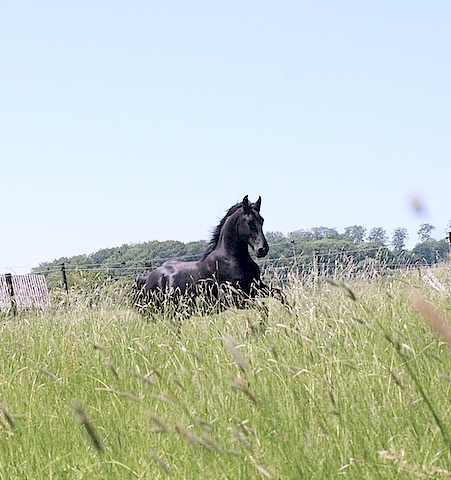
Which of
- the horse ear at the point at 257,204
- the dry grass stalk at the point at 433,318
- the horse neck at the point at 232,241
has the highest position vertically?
the horse ear at the point at 257,204

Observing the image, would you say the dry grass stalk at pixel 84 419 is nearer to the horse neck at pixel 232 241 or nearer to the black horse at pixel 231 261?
the black horse at pixel 231 261

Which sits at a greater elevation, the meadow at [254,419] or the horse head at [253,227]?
the horse head at [253,227]

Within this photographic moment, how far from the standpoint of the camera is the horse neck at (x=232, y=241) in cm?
969

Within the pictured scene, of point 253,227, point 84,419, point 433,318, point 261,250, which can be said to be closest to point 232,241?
point 253,227

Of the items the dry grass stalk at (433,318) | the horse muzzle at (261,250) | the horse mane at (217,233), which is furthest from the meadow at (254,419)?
the horse mane at (217,233)

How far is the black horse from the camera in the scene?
9453 mm

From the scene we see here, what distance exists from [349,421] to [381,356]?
44.8 inches

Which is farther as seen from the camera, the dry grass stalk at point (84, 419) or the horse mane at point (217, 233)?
the horse mane at point (217, 233)

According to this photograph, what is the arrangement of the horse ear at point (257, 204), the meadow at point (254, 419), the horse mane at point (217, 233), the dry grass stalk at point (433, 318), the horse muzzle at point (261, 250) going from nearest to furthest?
the dry grass stalk at point (433, 318)
the meadow at point (254, 419)
the horse muzzle at point (261, 250)
the horse ear at point (257, 204)
the horse mane at point (217, 233)

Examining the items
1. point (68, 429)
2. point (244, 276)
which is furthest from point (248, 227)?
point (68, 429)

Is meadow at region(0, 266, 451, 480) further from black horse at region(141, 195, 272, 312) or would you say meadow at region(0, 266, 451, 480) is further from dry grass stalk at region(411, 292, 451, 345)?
black horse at region(141, 195, 272, 312)

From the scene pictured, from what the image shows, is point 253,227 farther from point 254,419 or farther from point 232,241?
point 254,419

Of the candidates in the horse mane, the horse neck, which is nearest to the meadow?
the horse neck

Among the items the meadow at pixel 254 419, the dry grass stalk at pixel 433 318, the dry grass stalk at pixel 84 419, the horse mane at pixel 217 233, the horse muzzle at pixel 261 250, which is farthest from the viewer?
the horse mane at pixel 217 233
